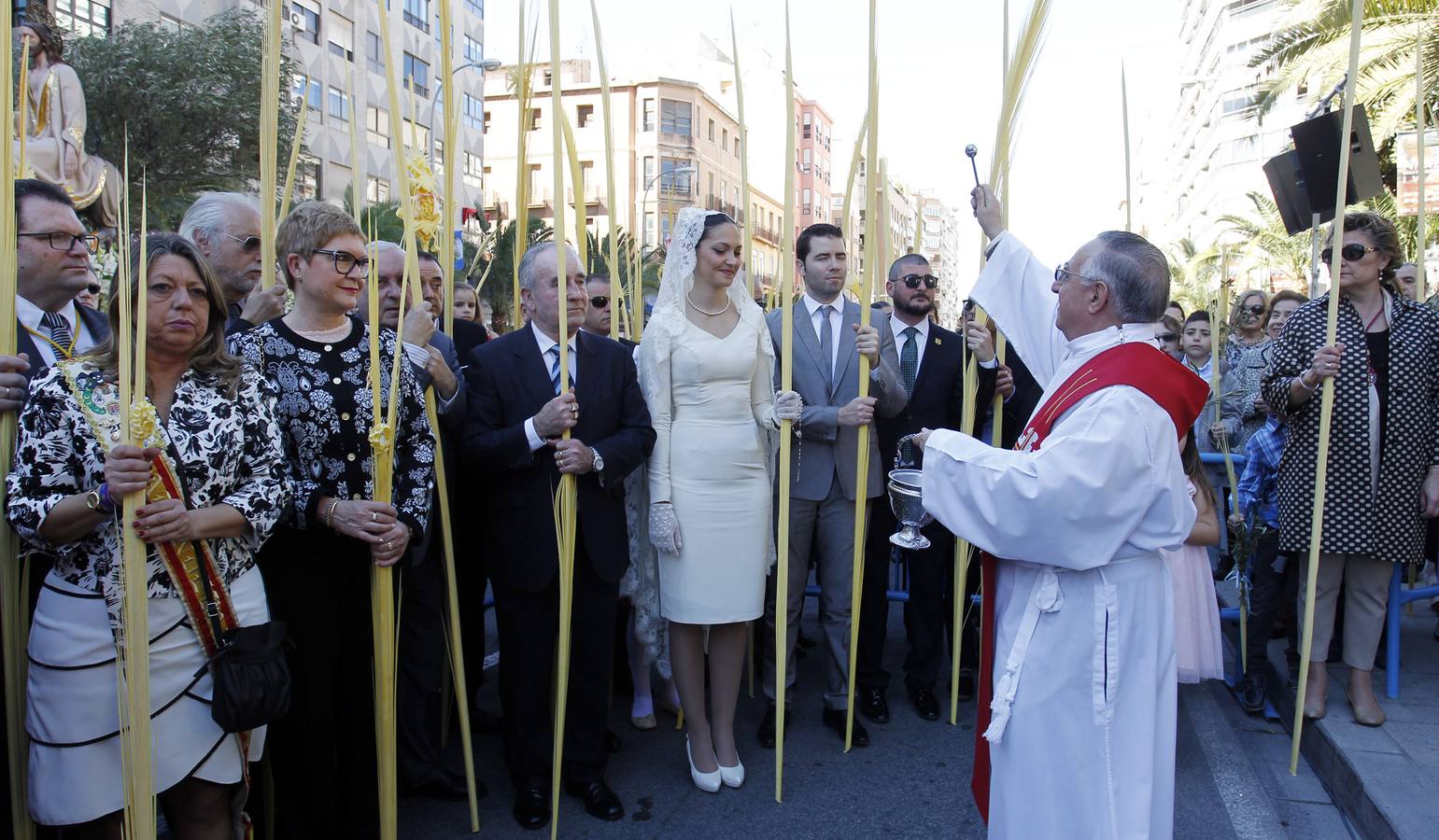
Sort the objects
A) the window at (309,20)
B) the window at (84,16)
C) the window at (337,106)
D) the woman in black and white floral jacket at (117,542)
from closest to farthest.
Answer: the woman in black and white floral jacket at (117,542) → the window at (84,16) → the window at (309,20) → the window at (337,106)

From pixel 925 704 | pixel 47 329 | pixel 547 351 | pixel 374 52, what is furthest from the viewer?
pixel 374 52

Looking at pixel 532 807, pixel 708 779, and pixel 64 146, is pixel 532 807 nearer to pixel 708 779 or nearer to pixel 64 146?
pixel 708 779

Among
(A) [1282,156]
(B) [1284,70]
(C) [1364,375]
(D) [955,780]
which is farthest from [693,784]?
(B) [1284,70]

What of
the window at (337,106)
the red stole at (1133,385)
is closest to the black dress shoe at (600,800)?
the red stole at (1133,385)

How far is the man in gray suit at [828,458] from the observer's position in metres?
3.97

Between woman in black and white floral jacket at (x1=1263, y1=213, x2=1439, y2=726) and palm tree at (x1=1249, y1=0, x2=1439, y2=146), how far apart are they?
8.31 metres

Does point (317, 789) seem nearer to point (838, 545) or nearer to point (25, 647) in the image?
point (25, 647)

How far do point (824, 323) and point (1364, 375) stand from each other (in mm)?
2072

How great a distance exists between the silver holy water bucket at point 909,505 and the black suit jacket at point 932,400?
4.82 ft

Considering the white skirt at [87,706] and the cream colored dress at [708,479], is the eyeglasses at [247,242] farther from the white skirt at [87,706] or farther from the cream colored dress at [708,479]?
the cream colored dress at [708,479]

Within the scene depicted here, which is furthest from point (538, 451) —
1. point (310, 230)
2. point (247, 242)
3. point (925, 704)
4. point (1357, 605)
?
point (1357, 605)

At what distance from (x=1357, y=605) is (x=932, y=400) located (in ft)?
6.01

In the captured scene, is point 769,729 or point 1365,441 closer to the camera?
point 1365,441

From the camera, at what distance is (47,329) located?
103 inches
